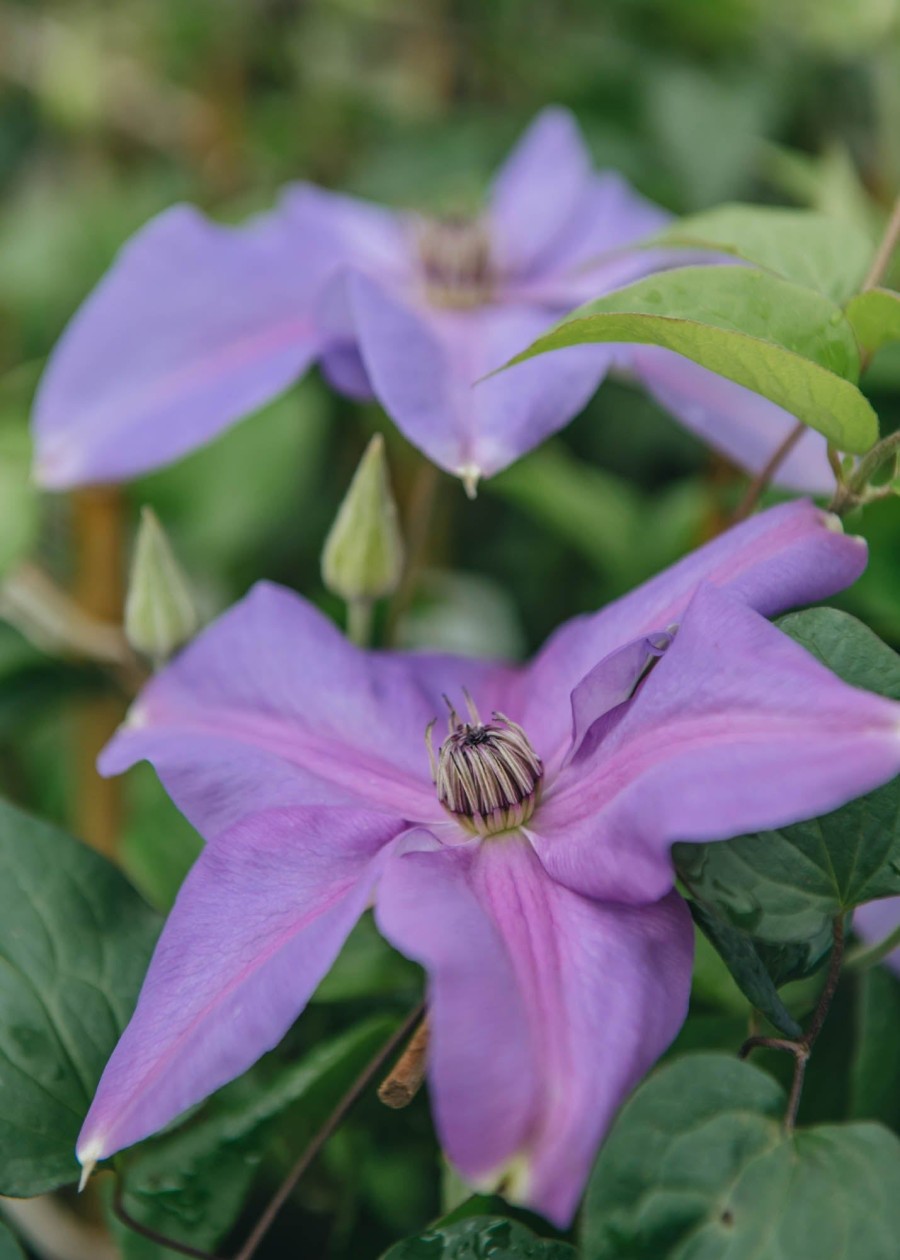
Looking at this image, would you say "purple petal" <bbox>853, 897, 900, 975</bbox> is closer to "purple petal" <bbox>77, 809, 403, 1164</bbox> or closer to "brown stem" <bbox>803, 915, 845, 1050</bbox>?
"brown stem" <bbox>803, 915, 845, 1050</bbox>

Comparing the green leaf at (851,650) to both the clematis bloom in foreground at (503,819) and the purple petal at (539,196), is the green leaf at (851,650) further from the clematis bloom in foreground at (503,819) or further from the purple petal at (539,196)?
the purple petal at (539,196)

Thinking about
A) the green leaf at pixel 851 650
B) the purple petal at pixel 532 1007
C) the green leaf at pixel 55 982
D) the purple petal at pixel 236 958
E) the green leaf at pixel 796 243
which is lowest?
the green leaf at pixel 55 982

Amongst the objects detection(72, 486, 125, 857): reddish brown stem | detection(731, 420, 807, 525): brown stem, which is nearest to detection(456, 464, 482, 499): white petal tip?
detection(731, 420, 807, 525): brown stem

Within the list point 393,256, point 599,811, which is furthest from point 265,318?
point 599,811

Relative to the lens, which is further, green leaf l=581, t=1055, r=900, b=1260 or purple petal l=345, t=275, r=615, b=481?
purple petal l=345, t=275, r=615, b=481

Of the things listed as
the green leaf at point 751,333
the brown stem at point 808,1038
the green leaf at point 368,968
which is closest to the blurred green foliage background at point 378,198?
the green leaf at point 368,968
